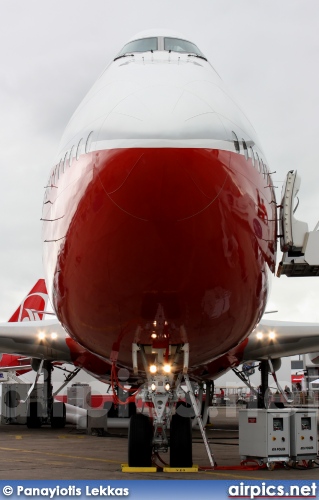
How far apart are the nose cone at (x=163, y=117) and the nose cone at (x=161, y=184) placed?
0.72ft

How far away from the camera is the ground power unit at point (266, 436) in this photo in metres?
9.80

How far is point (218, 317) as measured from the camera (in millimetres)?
7496

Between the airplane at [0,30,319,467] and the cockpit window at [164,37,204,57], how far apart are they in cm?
6

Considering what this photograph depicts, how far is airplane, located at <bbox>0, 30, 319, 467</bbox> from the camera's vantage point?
6.57m

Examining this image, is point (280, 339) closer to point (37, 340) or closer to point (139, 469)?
point (37, 340)

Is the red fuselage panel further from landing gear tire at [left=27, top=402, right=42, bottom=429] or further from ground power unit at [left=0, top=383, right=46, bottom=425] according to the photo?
ground power unit at [left=0, top=383, right=46, bottom=425]

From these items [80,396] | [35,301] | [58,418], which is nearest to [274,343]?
[58,418]

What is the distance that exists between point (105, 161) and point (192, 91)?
54.0 inches

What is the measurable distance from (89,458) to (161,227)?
6.02m

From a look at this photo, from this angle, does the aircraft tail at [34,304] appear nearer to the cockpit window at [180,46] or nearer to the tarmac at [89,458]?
the tarmac at [89,458]

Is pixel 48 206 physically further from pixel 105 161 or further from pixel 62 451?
pixel 62 451

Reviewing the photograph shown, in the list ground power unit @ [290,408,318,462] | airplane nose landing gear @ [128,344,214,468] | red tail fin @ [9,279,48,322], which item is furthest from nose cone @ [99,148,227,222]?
red tail fin @ [9,279,48,322]

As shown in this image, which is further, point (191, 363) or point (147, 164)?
point (191, 363)

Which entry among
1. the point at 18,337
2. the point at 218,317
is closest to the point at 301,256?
the point at 218,317
